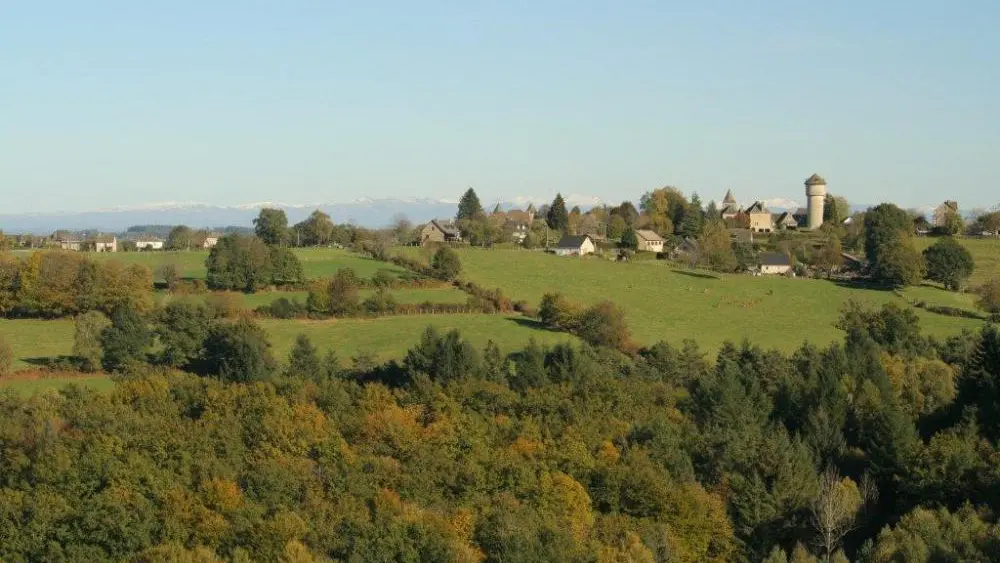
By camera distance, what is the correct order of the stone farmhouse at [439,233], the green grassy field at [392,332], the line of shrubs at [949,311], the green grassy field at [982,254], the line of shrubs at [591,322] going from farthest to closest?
the stone farmhouse at [439,233] < the green grassy field at [982,254] < the line of shrubs at [949,311] < the line of shrubs at [591,322] < the green grassy field at [392,332]

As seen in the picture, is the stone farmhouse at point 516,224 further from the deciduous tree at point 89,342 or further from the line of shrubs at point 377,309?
the deciduous tree at point 89,342

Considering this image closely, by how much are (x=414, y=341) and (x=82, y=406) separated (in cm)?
1880

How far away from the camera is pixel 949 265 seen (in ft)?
254

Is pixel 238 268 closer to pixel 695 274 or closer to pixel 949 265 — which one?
pixel 695 274

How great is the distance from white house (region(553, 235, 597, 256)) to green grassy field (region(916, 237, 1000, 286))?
1035 inches

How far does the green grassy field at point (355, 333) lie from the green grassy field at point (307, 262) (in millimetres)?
10887

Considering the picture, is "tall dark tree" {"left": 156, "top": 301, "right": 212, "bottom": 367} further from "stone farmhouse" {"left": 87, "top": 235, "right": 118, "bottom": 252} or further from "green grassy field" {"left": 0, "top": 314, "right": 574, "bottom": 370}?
"stone farmhouse" {"left": 87, "top": 235, "right": 118, "bottom": 252}

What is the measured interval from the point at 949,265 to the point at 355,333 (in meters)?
42.3

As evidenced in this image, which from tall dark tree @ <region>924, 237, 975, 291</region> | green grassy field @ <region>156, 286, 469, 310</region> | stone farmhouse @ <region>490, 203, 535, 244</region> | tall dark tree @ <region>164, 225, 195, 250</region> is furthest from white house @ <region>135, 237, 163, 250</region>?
tall dark tree @ <region>924, 237, 975, 291</region>

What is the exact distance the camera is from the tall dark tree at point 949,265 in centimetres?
7725

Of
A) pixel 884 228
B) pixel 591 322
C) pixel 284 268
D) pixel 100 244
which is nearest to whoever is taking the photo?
pixel 591 322

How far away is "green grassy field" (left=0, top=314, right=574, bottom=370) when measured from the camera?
183ft

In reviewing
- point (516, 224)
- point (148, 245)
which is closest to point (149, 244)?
point (148, 245)

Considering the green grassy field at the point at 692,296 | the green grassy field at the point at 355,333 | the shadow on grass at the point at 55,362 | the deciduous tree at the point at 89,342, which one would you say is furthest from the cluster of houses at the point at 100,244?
the shadow on grass at the point at 55,362
